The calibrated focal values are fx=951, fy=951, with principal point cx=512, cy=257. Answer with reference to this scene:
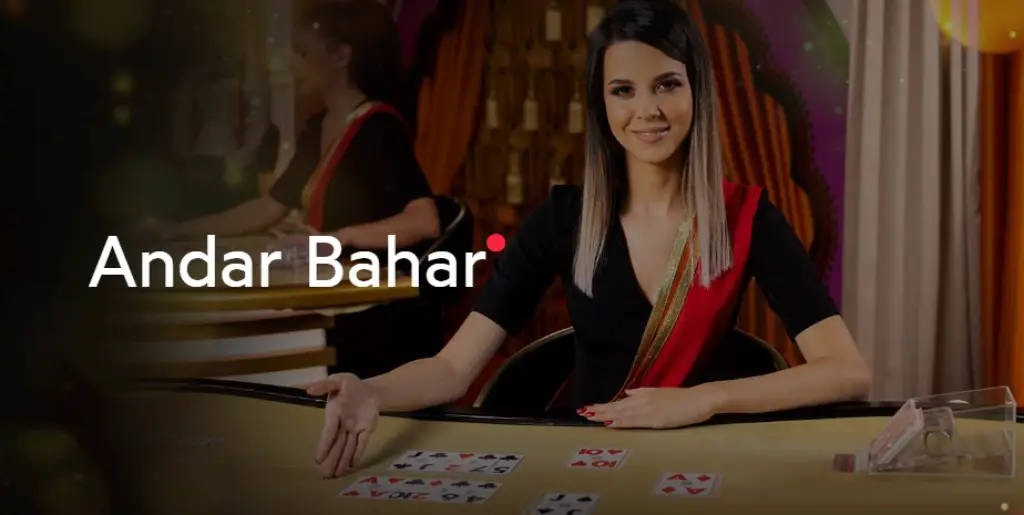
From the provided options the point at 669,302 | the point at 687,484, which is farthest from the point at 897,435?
the point at 669,302

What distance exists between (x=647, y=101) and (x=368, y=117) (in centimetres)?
62

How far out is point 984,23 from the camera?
5.76 ft

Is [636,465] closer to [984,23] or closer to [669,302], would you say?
[669,302]

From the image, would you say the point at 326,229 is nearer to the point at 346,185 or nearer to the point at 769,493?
the point at 346,185

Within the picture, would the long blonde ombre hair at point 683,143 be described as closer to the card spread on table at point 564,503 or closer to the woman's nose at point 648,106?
the woman's nose at point 648,106

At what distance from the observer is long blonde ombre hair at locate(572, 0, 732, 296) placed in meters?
1.77

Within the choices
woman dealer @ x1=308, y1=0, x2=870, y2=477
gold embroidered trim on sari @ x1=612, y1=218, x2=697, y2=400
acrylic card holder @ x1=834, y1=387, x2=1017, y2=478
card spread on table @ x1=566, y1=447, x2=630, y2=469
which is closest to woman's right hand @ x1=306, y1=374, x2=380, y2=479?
woman dealer @ x1=308, y1=0, x2=870, y2=477

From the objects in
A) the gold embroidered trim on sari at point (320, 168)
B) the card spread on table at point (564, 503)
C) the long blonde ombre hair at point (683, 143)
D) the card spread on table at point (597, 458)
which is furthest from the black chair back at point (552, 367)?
the gold embroidered trim on sari at point (320, 168)

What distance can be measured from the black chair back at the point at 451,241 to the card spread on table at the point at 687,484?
818 millimetres

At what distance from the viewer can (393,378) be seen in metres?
1.61

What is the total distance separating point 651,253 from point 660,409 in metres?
0.38

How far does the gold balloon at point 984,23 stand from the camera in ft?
5.70

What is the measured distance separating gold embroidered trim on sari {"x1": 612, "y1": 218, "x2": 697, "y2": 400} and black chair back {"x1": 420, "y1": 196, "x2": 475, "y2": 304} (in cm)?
41

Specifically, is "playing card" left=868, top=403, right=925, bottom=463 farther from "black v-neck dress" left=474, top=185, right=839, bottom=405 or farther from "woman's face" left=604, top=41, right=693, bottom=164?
"woman's face" left=604, top=41, right=693, bottom=164
